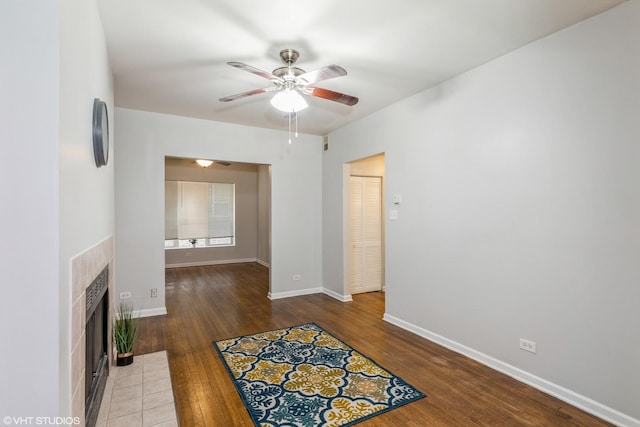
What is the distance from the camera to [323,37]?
2.44m

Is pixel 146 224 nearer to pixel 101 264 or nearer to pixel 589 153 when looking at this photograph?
pixel 101 264

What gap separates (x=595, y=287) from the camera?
7.18ft

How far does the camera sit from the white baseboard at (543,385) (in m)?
2.06

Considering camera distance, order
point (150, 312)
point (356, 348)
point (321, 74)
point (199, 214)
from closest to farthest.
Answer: point (321, 74)
point (356, 348)
point (150, 312)
point (199, 214)

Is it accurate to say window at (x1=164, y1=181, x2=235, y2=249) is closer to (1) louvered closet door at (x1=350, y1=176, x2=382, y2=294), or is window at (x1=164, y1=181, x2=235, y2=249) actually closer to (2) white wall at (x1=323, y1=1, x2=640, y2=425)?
(1) louvered closet door at (x1=350, y1=176, x2=382, y2=294)

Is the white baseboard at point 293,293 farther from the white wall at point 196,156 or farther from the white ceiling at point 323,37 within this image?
the white ceiling at point 323,37

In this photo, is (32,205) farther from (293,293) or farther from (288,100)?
(293,293)

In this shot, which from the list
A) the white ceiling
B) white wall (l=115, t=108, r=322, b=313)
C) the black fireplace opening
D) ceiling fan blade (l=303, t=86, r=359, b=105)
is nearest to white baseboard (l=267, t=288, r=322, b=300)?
white wall (l=115, t=108, r=322, b=313)

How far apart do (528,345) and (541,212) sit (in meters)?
1.10

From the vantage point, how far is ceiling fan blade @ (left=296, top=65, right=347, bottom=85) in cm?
217

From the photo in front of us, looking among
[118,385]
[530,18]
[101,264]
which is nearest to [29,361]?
[101,264]

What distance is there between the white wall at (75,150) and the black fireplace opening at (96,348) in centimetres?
32

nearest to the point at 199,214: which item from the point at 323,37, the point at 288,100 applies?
the point at 288,100

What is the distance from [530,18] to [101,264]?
3.43 meters
